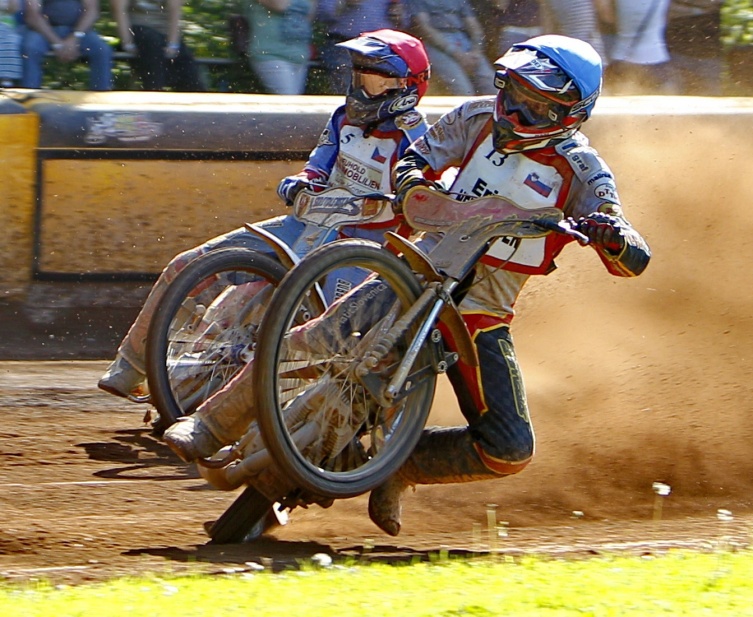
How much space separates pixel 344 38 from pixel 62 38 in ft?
6.17

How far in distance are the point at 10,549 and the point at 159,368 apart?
3.17ft

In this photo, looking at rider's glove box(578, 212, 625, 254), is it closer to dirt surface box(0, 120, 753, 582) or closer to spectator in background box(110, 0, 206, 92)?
dirt surface box(0, 120, 753, 582)

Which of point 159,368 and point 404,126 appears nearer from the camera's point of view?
point 159,368

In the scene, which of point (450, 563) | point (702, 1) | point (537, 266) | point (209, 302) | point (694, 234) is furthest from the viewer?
point (702, 1)

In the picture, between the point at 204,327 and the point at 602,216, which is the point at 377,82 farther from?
the point at 602,216

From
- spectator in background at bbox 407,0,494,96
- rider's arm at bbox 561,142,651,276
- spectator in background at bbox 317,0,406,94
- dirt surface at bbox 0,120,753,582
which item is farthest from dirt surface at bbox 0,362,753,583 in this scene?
spectator in background at bbox 407,0,494,96

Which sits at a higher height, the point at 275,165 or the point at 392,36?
the point at 392,36

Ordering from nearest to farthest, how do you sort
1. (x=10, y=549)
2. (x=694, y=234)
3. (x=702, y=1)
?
(x=10, y=549), (x=694, y=234), (x=702, y=1)

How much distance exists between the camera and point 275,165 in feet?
27.2

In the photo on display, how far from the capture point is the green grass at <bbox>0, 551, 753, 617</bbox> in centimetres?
347

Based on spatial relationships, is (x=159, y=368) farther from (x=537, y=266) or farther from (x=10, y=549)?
(x=537, y=266)

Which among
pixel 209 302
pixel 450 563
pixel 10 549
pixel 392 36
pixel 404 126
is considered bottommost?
pixel 10 549

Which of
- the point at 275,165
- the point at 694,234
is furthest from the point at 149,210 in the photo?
the point at 694,234

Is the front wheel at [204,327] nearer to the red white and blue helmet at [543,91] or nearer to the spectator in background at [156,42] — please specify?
the red white and blue helmet at [543,91]
